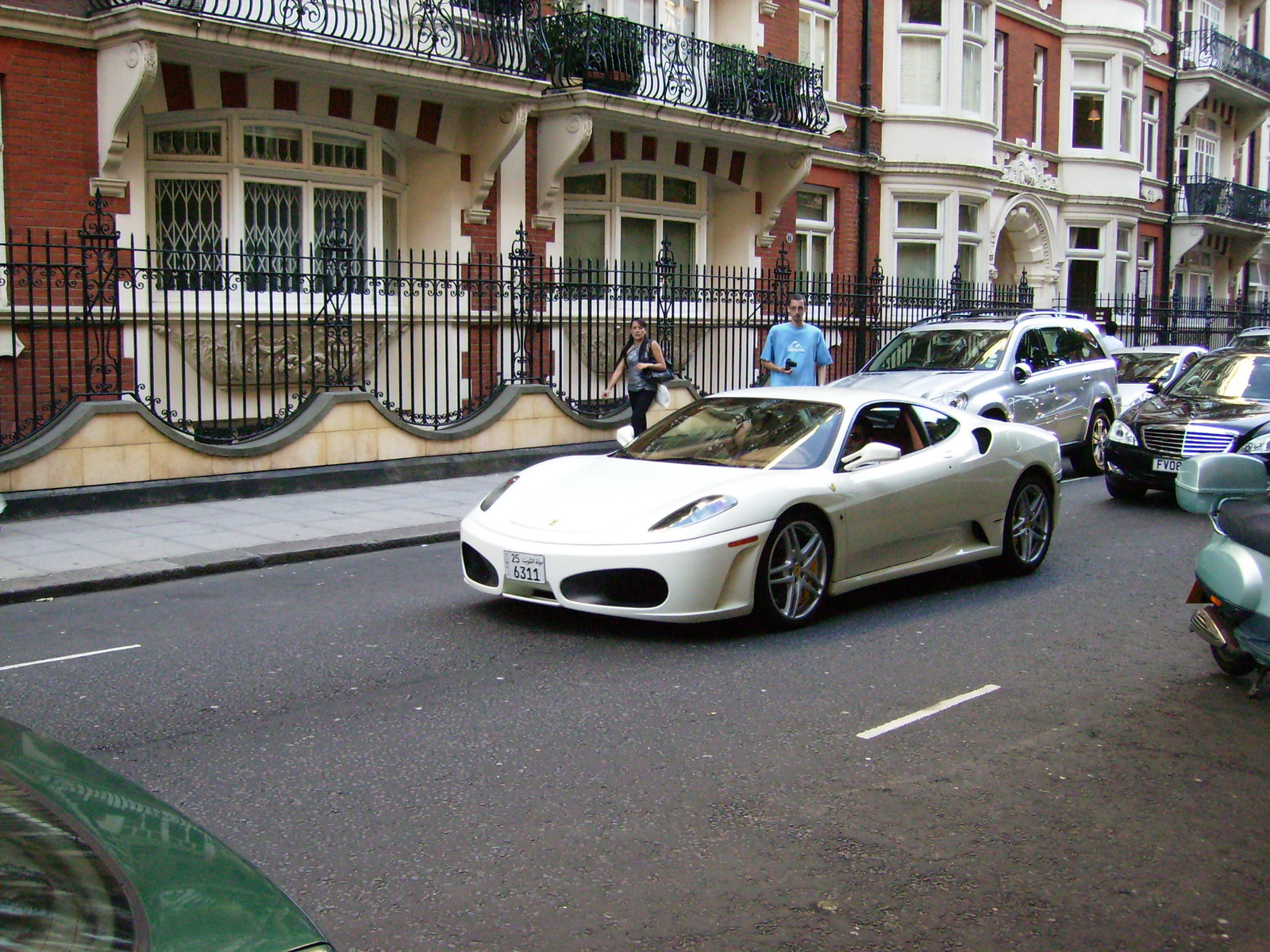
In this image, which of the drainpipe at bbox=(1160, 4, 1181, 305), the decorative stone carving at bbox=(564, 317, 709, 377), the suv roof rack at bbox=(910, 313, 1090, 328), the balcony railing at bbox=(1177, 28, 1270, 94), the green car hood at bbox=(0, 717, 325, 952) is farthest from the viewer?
the balcony railing at bbox=(1177, 28, 1270, 94)

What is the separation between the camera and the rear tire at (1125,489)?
1301 centimetres

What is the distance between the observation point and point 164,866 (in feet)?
7.06

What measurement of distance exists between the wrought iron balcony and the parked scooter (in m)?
12.6

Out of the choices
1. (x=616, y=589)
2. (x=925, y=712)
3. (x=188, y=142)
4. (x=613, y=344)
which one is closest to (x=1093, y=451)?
(x=613, y=344)

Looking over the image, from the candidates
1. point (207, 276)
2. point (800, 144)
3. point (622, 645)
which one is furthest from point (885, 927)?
point (800, 144)

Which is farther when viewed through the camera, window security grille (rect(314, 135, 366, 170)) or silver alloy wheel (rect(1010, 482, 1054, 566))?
window security grille (rect(314, 135, 366, 170))

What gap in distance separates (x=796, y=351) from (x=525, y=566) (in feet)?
23.5

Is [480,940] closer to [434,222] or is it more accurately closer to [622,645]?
[622,645]

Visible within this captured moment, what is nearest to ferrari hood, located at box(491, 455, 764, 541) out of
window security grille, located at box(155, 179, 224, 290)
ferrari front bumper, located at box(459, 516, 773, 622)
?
ferrari front bumper, located at box(459, 516, 773, 622)

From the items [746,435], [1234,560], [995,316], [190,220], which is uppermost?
[190,220]

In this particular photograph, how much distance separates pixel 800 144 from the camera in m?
20.5

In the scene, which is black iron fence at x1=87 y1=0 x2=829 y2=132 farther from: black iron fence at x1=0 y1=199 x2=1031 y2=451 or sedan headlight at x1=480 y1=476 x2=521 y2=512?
sedan headlight at x1=480 y1=476 x2=521 y2=512

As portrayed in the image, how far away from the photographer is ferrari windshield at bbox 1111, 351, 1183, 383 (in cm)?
1930

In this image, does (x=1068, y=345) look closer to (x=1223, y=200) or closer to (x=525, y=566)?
(x=525, y=566)
